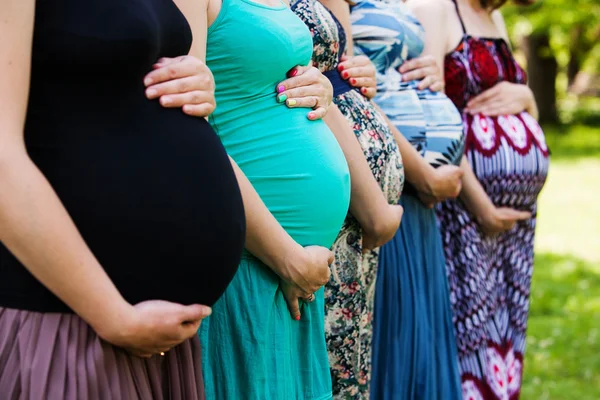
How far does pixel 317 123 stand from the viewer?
2311 mm

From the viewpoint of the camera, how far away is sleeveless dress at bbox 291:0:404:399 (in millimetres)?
2545

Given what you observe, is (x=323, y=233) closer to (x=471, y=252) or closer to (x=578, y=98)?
(x=471, y=252)

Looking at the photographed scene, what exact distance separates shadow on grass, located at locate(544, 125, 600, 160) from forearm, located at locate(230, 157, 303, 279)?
14804mm

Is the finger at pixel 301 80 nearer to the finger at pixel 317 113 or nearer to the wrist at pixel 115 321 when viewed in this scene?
the finger at pixel 317 113

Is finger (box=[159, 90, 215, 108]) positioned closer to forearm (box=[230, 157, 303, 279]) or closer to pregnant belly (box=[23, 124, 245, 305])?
pregnant belly (box=[23, 124, 245, 305])

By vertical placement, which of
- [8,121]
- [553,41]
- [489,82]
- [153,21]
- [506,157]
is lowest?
[553,41]

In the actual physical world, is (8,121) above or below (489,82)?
above

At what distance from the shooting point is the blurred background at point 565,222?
5.33 metres

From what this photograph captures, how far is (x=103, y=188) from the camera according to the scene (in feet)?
5.16

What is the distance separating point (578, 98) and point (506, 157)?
24884 millimetres

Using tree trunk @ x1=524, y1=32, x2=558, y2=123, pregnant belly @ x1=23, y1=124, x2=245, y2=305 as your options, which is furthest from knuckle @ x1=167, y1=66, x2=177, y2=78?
tree trunk @ x1=524, y1=32, x2=558, y2=123

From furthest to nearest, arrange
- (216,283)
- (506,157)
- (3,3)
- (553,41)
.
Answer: (553,41) < (506,157) < (216,283) < (3,3)

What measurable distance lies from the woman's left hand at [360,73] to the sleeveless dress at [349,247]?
0.02 metres

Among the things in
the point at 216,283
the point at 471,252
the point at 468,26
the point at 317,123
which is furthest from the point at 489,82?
the point at 216,283
